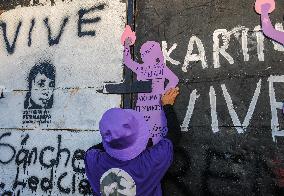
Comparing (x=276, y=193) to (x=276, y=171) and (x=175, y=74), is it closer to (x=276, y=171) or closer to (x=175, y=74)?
(x=276, y=171)

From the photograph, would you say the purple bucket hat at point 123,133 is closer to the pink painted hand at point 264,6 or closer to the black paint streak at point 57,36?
the pink painted hand at point 264,6

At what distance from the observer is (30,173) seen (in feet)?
12.4

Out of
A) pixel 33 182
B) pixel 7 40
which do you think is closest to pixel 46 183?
pixel 33 182

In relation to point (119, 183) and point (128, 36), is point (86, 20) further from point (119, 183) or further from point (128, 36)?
point (119, 183)

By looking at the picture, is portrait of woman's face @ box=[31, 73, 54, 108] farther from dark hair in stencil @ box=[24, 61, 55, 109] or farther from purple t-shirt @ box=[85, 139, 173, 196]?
purple t-shirt @ box=[85, 139, 173, 196]

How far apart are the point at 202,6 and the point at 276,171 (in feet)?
4.74

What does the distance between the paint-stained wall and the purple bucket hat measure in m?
0.99

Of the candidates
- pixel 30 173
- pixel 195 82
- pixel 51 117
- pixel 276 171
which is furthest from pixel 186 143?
pixel 30 173

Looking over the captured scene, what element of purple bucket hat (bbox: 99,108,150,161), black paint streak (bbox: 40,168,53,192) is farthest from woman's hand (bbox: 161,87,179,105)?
black paint streak (bbox: 40,168,53,192)

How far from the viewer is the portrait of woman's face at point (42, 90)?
3.78 meters

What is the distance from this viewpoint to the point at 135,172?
2543 millimetres

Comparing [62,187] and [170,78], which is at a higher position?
[170,78]

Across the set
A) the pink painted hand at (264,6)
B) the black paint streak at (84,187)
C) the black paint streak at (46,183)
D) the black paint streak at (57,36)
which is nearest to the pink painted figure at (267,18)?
the pink painted hand at (264,6)

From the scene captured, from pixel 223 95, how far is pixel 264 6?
2.49 ft
